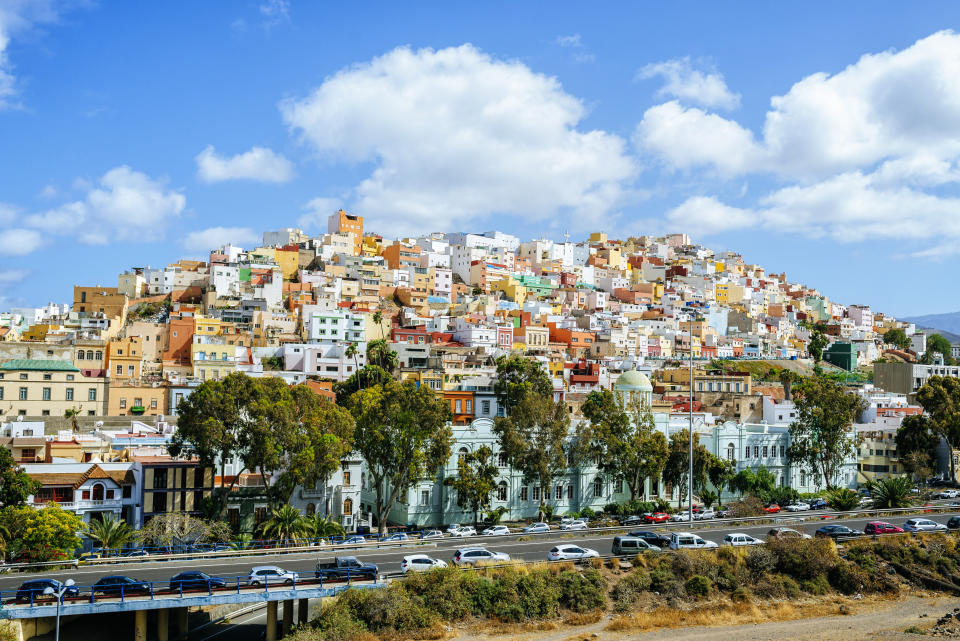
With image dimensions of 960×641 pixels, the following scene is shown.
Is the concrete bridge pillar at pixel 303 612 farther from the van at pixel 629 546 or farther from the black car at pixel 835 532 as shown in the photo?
the black car at pixel 835 532

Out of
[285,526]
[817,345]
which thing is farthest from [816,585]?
[817,345]

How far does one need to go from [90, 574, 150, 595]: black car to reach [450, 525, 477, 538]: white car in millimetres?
19073

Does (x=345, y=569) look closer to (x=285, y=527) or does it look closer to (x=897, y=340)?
(x=285, y=527)

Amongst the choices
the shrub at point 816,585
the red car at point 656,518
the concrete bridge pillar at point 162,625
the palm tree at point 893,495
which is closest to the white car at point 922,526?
the palm tree at point 893,495

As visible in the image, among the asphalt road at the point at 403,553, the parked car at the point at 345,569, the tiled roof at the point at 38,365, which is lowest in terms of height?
the asphalt road at the point at 403,553

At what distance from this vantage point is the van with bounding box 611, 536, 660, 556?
41.5 m

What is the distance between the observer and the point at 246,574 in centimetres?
3541

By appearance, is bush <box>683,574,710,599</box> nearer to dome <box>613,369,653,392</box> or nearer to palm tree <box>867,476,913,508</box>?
palm tree <box>867,476,913,508</box>

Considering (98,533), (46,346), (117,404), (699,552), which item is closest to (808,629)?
(699,552)

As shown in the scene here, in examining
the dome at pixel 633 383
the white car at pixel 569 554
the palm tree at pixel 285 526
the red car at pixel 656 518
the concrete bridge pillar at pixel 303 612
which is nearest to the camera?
the concrete bridge pillar at pixel 303 612

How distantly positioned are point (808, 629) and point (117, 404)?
2336 inches

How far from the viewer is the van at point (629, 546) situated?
41.5 metres

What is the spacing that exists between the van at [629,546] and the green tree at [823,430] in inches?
1106

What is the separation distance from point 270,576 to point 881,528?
32.4 metres
